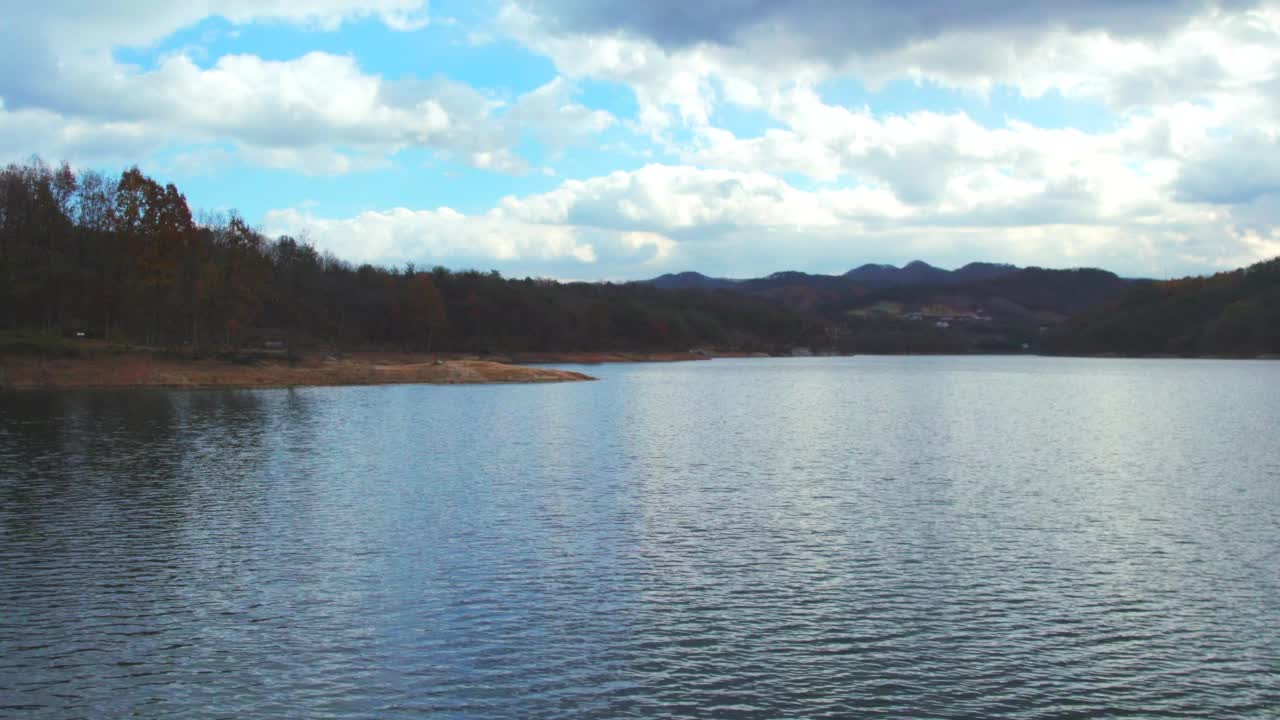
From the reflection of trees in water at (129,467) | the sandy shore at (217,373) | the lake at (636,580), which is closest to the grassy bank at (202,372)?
the sandy shore at (217,373)

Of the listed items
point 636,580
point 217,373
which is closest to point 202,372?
point 217,373

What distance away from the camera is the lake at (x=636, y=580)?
1510 cm

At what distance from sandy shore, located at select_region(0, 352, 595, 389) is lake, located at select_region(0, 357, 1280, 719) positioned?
5051cm

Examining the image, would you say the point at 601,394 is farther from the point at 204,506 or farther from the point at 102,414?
the point at 204,506

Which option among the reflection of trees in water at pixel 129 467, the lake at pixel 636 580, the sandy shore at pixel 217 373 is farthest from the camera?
the sandy shore at pixel 217 373

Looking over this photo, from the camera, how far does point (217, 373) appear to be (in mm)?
101625

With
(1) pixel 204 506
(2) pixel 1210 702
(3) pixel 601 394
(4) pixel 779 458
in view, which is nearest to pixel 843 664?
(2) pixel 1210 702

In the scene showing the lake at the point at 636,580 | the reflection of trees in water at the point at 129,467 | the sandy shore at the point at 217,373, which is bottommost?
the lake at the point at 636,580

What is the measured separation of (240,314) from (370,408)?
46.3 metres

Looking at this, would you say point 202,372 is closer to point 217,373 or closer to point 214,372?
point 214,372

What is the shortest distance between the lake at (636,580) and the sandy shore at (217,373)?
50506 millimetres

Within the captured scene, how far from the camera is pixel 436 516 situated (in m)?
29.5

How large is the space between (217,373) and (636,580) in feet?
304

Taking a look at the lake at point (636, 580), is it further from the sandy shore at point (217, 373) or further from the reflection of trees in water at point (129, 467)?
the sandy shore at point (217, 373)
